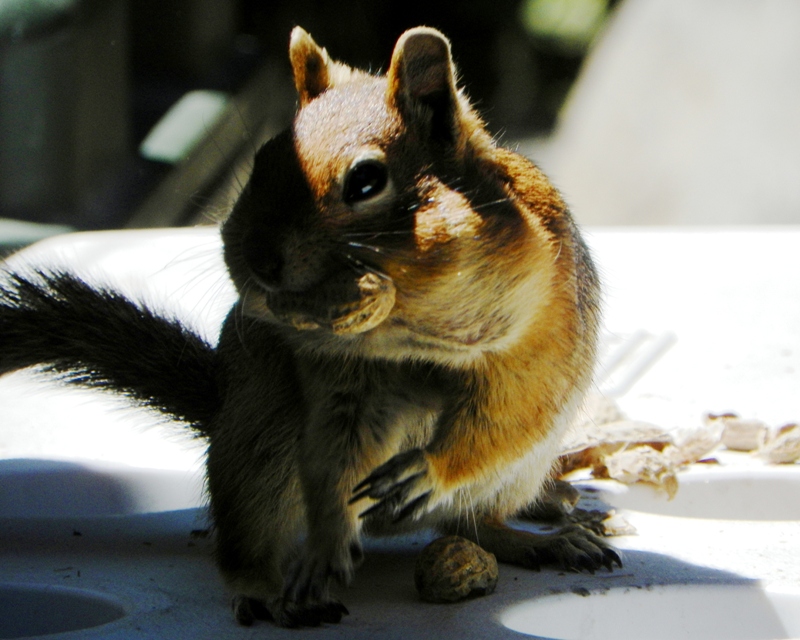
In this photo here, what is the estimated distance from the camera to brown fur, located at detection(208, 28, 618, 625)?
4.22 ft

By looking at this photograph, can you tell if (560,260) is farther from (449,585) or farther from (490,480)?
(449,585)

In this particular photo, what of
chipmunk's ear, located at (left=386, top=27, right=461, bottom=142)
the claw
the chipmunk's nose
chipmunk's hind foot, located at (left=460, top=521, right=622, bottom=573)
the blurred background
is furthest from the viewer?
the blurred background

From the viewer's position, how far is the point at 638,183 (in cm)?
734

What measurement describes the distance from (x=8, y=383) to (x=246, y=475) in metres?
1.11

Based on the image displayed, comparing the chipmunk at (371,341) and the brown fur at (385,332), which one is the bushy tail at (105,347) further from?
the brown fur at (385,332)

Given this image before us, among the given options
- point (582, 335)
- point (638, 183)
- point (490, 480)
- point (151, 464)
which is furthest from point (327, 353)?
point (638, 183)

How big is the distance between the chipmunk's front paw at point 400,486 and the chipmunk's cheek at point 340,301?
27 cm

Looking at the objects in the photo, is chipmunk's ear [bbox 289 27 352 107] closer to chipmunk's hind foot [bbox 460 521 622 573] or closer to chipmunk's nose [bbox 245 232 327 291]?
chipmunk's nose [bbox 245 232 327 291]

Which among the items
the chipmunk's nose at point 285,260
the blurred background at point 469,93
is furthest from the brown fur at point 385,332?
the blurred background at point 469,93

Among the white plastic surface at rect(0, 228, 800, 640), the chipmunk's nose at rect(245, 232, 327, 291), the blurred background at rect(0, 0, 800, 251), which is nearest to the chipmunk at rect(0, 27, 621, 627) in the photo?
the chipmunk's nose at rect(245, 232, 327, 291)

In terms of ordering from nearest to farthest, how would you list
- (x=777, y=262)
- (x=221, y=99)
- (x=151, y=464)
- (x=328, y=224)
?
(x=328, y=224), (x=151, y=464), (x=777, y=262), (x=221, y=99)

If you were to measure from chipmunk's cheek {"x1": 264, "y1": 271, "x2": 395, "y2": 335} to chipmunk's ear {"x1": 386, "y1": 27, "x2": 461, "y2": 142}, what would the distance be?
285 mm

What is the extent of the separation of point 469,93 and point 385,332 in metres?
4.82

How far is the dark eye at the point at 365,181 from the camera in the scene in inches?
51.0
